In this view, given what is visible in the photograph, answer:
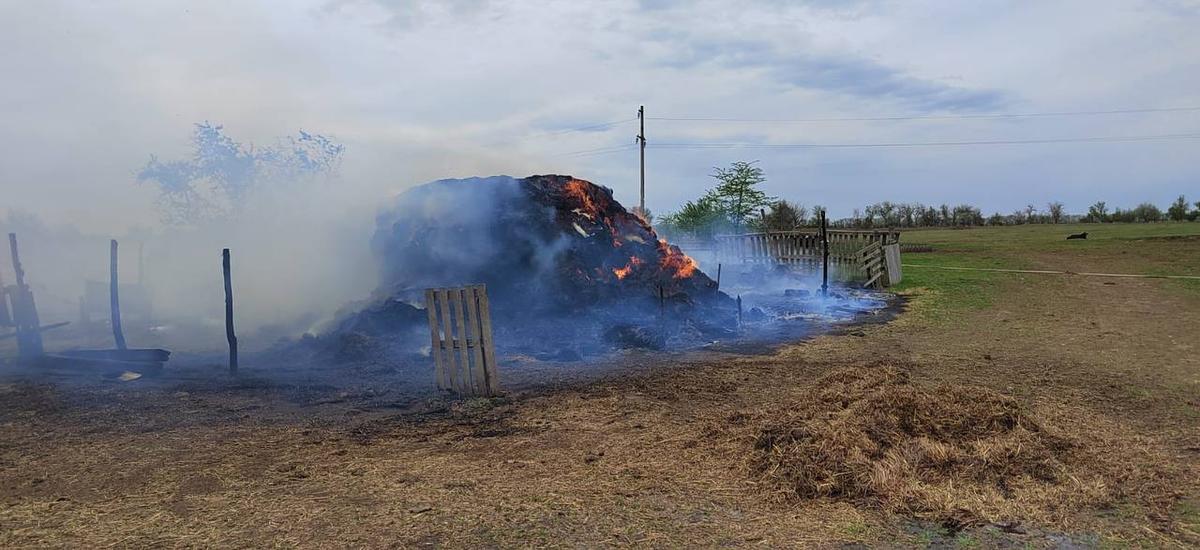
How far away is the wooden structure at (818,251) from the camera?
890 inches

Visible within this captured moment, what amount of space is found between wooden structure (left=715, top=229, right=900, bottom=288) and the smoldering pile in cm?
683

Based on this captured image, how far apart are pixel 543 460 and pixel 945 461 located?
3422mm

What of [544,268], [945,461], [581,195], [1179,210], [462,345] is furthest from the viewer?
[1179,210]

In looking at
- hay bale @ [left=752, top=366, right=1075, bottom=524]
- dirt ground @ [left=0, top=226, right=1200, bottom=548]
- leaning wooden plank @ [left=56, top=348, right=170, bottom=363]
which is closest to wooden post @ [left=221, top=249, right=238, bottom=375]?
dirt ground @ [left=0, top=226, right=1200, bottom=548]

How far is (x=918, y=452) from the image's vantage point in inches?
222

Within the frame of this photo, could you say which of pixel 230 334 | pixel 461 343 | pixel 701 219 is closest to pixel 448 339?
pixel 461 343

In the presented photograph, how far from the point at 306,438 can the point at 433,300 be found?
8.29 feet

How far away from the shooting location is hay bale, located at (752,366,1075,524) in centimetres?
510

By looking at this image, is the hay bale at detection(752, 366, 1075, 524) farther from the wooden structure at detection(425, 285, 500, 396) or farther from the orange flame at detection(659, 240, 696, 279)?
the orange flame at detection(659, 240, 696, 279)

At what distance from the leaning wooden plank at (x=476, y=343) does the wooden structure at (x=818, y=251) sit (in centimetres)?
1429

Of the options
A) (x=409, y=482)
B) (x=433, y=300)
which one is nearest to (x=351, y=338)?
(x=433, y=300)

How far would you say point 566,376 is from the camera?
10492 mm

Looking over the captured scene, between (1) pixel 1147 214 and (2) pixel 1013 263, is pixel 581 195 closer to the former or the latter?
(2) pixel 1013 263

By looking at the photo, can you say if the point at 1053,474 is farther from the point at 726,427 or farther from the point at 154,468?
the point at 154,468
